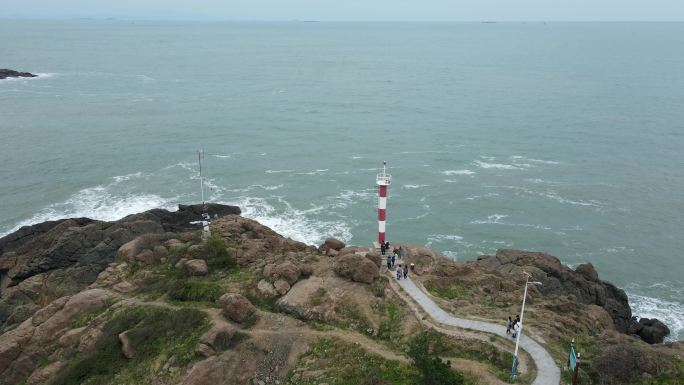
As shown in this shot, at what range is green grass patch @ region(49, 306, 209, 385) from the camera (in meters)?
31.1

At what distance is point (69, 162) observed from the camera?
81750mm

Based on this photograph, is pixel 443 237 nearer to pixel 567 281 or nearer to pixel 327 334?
pixel 567 281

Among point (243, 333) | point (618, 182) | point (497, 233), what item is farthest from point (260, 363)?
point (618, 182)

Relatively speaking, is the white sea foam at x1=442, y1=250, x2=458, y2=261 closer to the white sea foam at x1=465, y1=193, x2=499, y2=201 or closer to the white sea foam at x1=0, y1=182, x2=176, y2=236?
the white sea foam at x1=465, y1=193, x2=499, y2=201

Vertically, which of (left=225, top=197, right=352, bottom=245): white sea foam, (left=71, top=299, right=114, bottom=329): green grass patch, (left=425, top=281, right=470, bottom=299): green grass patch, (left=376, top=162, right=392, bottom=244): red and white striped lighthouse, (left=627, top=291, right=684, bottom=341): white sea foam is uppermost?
(left=376, top=162, right=392, bottom=244): red and white striped lighthouse

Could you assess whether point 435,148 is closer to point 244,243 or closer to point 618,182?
point 618,182

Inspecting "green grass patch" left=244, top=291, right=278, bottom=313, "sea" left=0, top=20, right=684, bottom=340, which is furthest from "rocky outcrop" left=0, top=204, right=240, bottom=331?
"green grass patch" left=244, top=291, right=278, bottom=313

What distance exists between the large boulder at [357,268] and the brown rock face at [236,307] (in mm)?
6612

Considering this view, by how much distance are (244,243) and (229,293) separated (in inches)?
354

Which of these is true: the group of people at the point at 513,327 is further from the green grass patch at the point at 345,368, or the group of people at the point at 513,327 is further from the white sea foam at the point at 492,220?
the white sea foam at the point at 492,220

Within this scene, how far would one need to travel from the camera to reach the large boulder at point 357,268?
37.0 meters

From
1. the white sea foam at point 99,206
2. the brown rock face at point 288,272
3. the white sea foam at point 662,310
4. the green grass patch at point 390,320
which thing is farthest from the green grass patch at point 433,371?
the white sea foam at point 99,206

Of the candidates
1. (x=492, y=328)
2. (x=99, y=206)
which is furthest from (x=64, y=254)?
(x=492, y=328)

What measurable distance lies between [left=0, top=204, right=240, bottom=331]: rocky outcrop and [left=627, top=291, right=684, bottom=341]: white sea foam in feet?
131
